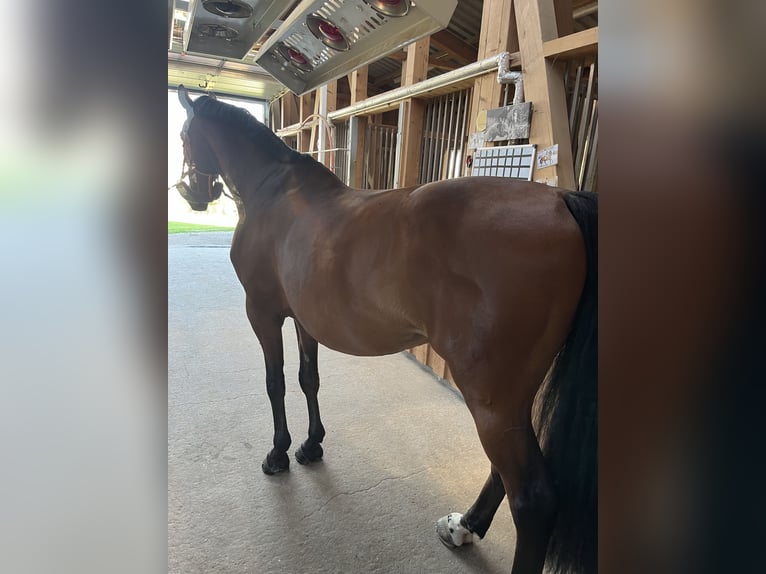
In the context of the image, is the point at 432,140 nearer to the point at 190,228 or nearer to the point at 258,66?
the point at 258,66

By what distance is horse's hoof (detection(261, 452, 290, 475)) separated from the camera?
1895 millimetres

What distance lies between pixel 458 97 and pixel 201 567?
288 cm

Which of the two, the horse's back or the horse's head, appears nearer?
the horse's back

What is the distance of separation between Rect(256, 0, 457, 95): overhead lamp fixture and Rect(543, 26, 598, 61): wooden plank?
93 cm

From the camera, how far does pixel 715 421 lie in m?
0.21

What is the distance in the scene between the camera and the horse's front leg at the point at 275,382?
1.91 metres

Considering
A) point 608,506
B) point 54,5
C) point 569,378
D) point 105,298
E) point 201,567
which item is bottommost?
point 201,567

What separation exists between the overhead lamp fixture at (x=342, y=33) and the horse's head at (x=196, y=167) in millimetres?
553

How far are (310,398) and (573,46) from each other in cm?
200

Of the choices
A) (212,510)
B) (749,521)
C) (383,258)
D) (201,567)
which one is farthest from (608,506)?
(212,510)

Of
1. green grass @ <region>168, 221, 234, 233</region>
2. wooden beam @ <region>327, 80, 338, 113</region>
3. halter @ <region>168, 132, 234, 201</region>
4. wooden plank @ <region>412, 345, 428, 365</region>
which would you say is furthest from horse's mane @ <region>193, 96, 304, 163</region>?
green grass @ <region>168, 221, 234, 233</region>

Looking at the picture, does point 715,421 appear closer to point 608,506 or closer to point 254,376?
point 608,506

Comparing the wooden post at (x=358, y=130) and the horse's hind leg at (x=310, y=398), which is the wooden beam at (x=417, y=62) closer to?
the wooden post at (x=358, y=130)

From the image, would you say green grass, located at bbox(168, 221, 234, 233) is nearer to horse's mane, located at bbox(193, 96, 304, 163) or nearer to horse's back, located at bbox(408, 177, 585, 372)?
horse's mane, located at bbox(193, 96, 304, 163)
